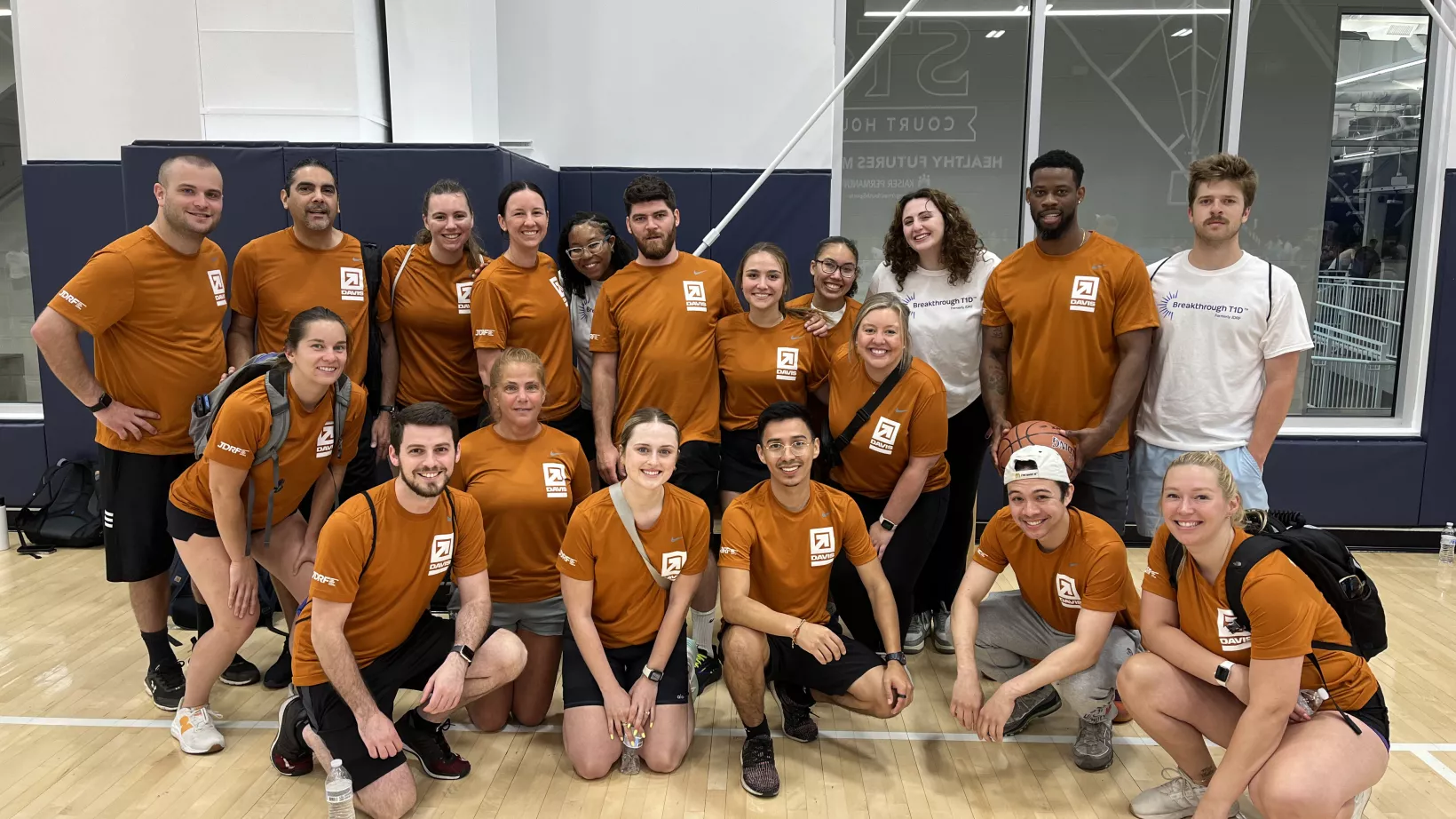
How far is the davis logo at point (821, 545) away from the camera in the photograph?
3.07 meters

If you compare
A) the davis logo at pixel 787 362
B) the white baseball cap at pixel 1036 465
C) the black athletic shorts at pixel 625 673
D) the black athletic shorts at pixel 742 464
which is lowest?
the black athletic shorts at pixel 625 673

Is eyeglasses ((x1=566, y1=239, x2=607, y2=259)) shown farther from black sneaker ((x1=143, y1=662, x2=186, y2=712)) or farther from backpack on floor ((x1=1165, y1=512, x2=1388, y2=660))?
backpack on floor ((x1=1165, y1=512, x2=1388, y2=660))

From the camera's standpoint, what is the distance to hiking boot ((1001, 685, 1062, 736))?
326cm

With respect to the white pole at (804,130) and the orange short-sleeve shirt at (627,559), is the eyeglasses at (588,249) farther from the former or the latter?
the orange short-sleeve shirt at (627,559)

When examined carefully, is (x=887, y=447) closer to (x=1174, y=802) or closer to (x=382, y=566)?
(x=1174, y=802)

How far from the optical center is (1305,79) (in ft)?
18.7

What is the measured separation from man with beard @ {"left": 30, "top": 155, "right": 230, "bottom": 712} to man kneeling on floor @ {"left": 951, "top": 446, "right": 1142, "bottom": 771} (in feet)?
9.16

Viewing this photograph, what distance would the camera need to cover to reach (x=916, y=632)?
13.2 ft

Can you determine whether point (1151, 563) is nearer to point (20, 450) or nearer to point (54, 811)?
point (54, 811)

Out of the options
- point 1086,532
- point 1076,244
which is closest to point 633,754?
point 1086,532

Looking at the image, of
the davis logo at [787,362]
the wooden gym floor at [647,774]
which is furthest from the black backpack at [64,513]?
the davis logo at [787,362]

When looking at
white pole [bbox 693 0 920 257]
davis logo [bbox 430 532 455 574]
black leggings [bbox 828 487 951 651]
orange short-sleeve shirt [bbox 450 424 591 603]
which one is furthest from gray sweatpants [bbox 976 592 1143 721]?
white pole [bbox 693 0 920 257]

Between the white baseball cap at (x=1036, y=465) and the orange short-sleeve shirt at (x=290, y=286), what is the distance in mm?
2402

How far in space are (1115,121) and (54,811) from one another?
20.4ft
